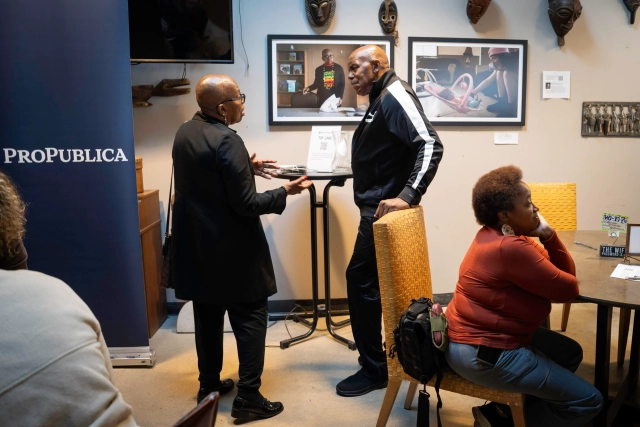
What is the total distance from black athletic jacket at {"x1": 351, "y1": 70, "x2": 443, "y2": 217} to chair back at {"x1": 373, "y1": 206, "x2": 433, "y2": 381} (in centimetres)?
27

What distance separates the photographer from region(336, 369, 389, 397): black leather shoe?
2551 mm

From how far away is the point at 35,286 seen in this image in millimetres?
910

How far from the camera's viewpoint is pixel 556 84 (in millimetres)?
3709

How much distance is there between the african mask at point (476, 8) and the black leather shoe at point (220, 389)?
2.65 metres

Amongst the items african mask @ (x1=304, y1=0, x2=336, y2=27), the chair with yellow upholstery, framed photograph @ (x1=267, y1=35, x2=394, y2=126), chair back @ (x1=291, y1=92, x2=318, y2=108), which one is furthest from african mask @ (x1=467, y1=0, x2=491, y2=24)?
the chair with yellow upholstery

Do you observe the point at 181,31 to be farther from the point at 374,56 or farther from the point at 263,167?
the point at 374,56

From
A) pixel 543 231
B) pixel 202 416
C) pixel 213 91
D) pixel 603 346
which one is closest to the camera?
pixel 202 416

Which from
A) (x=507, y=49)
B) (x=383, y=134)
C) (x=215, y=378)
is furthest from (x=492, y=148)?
(x=215, y=378)

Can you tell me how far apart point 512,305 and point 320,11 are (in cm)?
234

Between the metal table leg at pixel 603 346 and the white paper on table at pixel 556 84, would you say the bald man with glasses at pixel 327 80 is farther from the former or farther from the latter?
the metal table leg at pixel 603 346

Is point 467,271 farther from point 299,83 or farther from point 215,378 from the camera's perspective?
point 299,83

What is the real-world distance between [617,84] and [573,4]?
67 centimetres

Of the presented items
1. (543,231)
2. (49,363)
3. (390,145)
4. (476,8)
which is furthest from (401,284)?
(476,8)

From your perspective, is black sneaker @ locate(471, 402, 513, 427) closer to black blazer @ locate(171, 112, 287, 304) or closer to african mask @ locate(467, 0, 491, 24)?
black blazer @ locate(171, 112, 287, 304)
